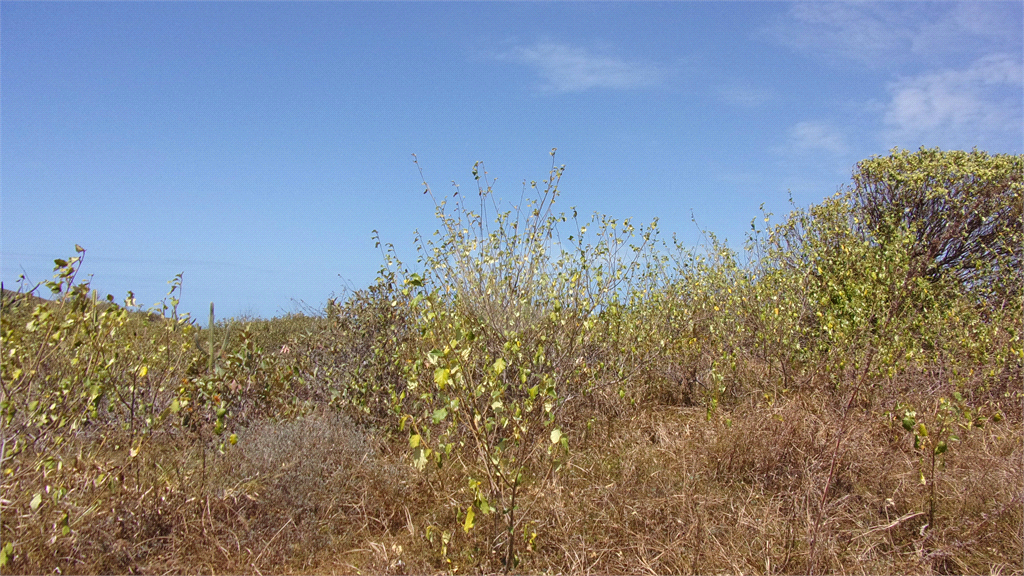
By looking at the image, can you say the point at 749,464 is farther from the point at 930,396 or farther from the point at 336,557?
the point at 336,557

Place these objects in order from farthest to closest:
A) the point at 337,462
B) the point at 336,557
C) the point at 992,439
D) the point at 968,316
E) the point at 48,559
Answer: the point at 968,316, the point at 992,439, the point at 337,462, the point at 336,557, the point at 48,559

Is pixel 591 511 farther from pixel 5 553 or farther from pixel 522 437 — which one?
pixel 5 553

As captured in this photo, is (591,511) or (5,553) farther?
(591,511)

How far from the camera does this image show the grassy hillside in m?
3.04

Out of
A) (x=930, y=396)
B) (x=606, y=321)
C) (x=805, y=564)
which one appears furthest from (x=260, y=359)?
(x=930, y=396)

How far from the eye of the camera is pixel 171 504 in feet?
10.8

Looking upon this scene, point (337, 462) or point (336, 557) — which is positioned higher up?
point (337, 462)

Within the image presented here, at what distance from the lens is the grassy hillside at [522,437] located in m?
3.04

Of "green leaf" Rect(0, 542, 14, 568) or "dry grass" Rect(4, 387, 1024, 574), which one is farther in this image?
"dry grass" Rect(4, 387, 1024, 574)

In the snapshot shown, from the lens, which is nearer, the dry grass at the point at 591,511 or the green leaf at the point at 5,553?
the green leaf at the point at 5,553

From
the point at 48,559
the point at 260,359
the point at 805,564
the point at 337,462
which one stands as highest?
the point at 260,359

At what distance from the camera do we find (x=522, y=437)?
295 centimetres

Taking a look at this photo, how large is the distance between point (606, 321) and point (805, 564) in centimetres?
239

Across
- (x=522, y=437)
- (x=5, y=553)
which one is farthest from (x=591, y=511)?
(x=5, y=553)
